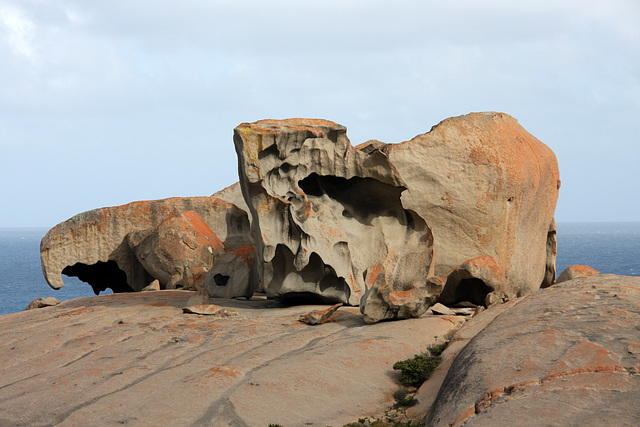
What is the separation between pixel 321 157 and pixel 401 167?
7.51ft

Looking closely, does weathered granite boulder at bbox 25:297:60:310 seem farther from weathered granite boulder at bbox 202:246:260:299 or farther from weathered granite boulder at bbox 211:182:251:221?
weathered granite boulder at bbox 211:182:251:221

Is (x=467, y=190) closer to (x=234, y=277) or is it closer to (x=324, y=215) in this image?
(x=324, y=215)

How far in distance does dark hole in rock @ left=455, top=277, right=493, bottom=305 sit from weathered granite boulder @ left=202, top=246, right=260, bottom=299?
548cm

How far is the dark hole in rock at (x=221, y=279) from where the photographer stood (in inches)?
689

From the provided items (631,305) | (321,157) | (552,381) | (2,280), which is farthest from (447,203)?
(2,280)

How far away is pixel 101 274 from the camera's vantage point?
25.8m

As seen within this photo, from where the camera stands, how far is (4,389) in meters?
9.01

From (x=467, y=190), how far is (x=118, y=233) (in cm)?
1339

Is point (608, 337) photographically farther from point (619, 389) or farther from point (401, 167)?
point (401, 167)

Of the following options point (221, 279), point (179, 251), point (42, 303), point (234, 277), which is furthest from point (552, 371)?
point (179, 251)

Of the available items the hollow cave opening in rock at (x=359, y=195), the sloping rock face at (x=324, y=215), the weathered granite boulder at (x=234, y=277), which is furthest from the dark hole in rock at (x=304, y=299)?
the hollow cave opening in rock at (x=359, y=195)

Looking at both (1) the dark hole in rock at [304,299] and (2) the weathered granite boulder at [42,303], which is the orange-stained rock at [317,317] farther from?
(2) the weathered granite boulder at [42,303]

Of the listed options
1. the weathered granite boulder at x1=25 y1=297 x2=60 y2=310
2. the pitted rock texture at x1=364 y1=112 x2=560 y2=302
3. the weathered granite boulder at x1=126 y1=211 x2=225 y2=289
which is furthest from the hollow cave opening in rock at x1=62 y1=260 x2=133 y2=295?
the pitted rock texture at x1=364 y1=112 x2=560 y2=302

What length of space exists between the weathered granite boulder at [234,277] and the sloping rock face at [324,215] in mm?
2173
